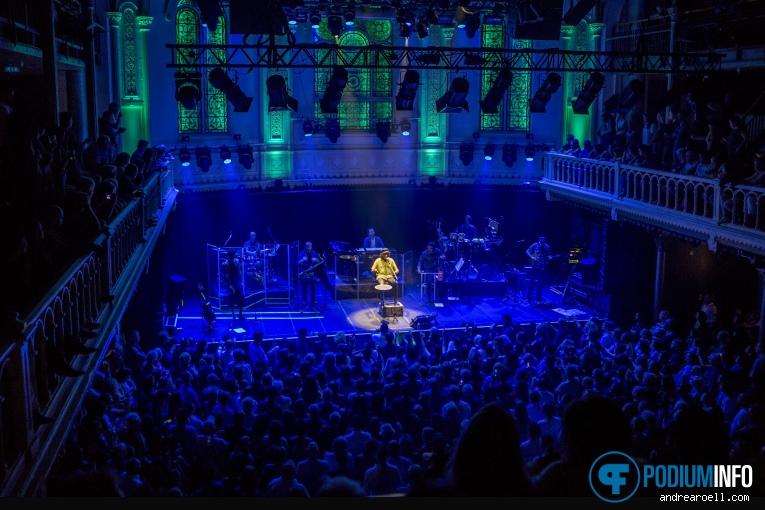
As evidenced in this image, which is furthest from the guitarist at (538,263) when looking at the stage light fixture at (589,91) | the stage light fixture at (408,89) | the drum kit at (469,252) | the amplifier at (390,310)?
the stage light fixture at (408,89)

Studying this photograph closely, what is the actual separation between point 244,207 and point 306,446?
547 inches

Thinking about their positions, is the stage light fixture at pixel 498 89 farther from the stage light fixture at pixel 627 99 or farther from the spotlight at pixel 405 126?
the spotlight at pixel 405 126

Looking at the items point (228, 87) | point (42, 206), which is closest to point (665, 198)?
point (228, 87)

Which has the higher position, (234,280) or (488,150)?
(488,150)

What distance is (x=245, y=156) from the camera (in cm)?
2009

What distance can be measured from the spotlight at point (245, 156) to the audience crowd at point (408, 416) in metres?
7.17

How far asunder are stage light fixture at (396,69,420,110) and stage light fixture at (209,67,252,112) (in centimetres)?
307

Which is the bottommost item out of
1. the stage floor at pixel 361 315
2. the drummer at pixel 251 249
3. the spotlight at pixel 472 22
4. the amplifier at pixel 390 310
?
the stage floor at pixel 361 315

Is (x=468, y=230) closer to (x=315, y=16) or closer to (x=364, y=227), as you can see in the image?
(x=364, y=227)

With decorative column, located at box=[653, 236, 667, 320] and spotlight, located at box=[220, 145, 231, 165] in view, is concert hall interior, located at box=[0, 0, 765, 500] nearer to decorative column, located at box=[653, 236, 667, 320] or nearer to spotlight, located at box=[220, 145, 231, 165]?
decorative column, located at box=[653, 236, 667, 320]

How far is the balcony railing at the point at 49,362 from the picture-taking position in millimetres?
4535

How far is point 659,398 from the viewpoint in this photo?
1024cm

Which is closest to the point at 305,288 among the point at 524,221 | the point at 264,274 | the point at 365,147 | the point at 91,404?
the point at 264,274

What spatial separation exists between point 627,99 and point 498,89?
8.86ft
